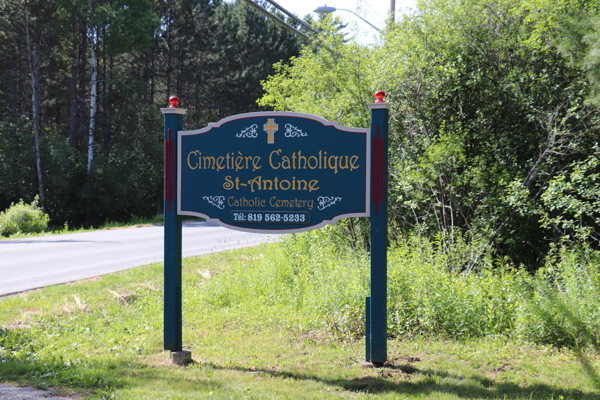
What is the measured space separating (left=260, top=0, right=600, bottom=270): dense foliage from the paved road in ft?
18.7

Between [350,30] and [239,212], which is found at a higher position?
[350,30]

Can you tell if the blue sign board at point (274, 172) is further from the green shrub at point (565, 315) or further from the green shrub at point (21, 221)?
the green shrub at point (21, 221)

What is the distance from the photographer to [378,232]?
16.9 feet

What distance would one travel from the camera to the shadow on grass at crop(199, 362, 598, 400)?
436 cm

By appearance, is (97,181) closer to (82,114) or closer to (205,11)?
(82,114)

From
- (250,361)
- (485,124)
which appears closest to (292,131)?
(250,361)

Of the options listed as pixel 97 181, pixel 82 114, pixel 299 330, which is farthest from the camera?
pixel 82 114

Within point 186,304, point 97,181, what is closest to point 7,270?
point 186,304

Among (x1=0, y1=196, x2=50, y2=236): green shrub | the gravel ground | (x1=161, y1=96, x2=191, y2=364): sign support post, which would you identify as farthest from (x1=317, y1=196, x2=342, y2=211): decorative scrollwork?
(x1=0, y1=196, x2=50, y2=236): green shrub

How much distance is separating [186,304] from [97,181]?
905 inches

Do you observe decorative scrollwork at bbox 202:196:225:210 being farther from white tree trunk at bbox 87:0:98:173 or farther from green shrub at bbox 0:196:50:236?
white tree trunk at bbox 87:0:98:173

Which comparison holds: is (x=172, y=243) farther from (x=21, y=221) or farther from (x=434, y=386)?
(x=21, y=221)

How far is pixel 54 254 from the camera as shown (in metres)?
13.2

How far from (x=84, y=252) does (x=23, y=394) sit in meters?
9.87
